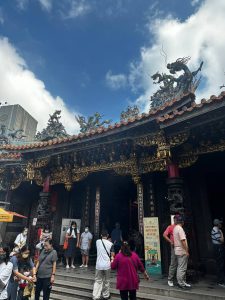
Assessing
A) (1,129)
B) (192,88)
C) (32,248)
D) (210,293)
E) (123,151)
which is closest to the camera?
(210,293)

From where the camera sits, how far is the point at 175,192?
19.2ft

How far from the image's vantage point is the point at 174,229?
502 centimetres

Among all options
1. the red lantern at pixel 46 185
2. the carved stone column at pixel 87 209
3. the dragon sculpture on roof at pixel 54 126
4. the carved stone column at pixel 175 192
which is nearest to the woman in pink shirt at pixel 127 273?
the carved stone column at pixel 175 192

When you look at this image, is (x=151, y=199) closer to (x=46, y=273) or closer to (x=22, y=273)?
(x=46, y=273)

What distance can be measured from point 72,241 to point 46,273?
3.88 metres

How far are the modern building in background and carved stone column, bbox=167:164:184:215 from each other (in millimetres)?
18711

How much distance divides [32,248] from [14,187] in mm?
2815

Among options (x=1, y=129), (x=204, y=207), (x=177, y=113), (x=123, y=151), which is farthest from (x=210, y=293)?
(x=1, y=129)

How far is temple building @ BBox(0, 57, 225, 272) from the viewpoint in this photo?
5.78 m

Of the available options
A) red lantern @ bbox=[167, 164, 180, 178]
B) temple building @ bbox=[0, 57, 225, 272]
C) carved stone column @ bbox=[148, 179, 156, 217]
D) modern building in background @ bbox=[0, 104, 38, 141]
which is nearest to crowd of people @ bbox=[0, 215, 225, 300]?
temple building @ bbox=[0, 57, 225, 272]

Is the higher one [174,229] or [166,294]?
[174,229]

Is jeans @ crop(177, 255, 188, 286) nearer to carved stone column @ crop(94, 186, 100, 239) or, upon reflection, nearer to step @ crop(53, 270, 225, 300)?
step @ crop(53, 270, 225, 300)

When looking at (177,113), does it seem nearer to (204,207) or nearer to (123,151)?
(123,151)

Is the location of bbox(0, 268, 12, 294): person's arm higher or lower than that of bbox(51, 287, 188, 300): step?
higher
